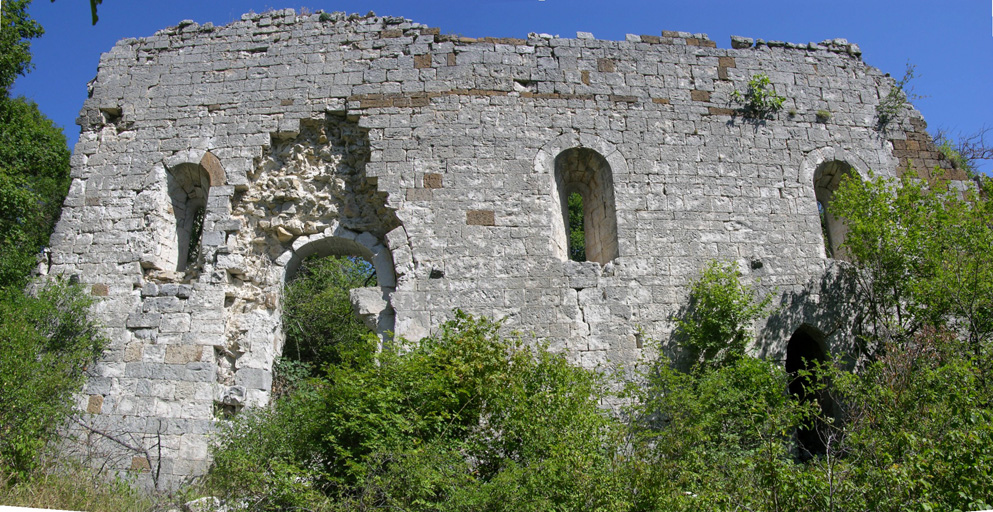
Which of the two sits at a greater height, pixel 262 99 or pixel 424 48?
pixel 424 48

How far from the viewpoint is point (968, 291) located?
7277 mm

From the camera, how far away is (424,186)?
27.3 ft

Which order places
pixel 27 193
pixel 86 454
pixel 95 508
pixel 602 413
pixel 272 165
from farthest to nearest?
1. pixel 27 193
2. pixel 272 165
3. pixel 86 454
4. pixel 602 413
5. pixel 95 508

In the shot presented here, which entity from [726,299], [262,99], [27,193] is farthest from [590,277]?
[27,193]

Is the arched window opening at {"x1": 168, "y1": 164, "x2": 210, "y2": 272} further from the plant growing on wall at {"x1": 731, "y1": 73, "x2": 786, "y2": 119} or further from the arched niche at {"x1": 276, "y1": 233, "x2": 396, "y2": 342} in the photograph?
the plant growing on wall at {"x1": 731, "y1": 73, "x2": 786, "y2": 119}

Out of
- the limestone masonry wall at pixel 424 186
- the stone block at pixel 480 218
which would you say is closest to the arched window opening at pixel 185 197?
the limestone masonry wall at pixel 424 186

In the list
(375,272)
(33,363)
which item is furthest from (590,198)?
(33,363)

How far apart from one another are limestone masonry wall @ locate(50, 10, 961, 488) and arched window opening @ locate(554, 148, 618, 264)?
0.03 metres

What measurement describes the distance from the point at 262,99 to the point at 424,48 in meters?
2.25

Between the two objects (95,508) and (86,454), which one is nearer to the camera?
(95,508)

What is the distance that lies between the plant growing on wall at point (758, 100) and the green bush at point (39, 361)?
8484 mm

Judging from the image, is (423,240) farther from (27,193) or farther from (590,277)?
(27,193)

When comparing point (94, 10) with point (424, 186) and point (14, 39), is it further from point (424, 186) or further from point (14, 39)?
point (14, 39)

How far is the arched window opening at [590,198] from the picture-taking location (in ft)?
27.9
